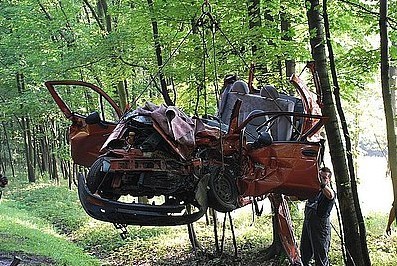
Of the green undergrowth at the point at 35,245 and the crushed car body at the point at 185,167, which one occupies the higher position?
the crushed car body at the point at 185,167

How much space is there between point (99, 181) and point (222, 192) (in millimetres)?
1181

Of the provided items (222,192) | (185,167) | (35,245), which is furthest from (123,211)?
(35,245)

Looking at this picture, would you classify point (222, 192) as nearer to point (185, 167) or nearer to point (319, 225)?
point (185, 167)

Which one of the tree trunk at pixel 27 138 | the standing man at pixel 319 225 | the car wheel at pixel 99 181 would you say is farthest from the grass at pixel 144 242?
the tree trunk at pixel 27 138

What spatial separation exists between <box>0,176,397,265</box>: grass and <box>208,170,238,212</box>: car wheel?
174 inches

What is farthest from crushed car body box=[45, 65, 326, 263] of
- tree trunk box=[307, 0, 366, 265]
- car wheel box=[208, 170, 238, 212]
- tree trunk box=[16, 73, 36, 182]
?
tree trunk box=[16, 73, 36, 182]

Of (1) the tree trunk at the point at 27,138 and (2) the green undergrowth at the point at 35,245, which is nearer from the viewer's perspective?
(2) the green undergrowth at the point at 35,245

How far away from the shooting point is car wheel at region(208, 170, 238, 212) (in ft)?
16.0

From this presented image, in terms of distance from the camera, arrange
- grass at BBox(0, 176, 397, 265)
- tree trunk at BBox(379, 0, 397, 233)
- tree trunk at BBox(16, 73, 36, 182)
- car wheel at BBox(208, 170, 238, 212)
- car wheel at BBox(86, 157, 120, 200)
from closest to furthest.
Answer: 1. car wheel at BBox(86, 157, 120, 200)
2. car wheel at BBox(208, 170, 238, 212)
3. tree trunk at BBox(379, 0, 397, 233)
4. grass at BBox(0, 176, 397, 265)
5. tree trunk at BBox(16, 73, 36, 182)

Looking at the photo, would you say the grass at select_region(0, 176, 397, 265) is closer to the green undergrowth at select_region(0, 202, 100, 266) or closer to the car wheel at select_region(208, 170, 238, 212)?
the green undergrowth at select_region(0, 202, 100, 266)

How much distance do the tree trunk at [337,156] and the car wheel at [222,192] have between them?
2.18 meters

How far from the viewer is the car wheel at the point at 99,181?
4.69m

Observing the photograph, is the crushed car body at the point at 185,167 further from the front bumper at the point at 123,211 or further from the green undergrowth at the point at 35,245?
the green undergrowth at the point at 35,245

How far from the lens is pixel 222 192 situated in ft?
16.4
